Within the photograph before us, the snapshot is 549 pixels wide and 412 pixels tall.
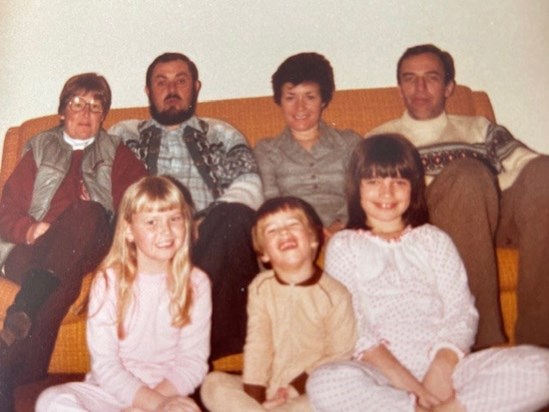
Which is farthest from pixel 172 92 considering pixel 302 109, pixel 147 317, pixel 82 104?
pixel 147 317

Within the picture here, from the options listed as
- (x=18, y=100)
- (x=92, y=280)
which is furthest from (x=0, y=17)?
(x=92, y=280)

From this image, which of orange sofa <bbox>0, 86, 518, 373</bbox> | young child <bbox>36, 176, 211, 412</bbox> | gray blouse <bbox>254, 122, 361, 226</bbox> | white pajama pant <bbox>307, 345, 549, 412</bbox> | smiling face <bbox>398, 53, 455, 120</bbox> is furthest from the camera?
smiling face <bbox>398, 53, 455, 120</bbox>

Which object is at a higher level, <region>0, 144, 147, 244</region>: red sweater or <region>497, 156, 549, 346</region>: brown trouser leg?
<region>0, 144, 147, 244</region>: red sweater

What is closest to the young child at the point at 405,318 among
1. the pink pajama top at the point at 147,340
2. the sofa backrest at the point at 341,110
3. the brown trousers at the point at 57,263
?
the sofa backrest at the point at 341,110

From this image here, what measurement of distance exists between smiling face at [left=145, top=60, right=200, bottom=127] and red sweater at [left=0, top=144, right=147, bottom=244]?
14 centimetres

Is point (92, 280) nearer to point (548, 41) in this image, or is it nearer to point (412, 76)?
point (412, 76)

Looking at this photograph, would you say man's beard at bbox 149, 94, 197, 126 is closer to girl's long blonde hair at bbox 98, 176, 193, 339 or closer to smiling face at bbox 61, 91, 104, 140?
smiling face at bbox 61, 91, 104, 140

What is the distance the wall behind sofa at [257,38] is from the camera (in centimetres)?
151

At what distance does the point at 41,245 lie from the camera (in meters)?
1.48

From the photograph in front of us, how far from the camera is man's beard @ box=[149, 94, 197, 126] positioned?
1.65 meters

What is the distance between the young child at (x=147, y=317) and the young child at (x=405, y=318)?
0.26m

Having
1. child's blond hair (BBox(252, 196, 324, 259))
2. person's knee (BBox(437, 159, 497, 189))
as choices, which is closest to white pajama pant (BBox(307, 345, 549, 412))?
child's blond hair (BBox(252, 196, 324, 259))

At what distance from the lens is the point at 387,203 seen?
1430mm

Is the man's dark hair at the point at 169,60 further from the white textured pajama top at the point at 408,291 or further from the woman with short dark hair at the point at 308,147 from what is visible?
the white textured pajama top at the point at 408,291
